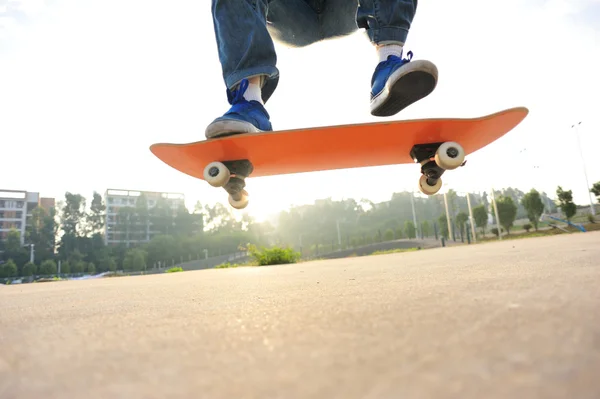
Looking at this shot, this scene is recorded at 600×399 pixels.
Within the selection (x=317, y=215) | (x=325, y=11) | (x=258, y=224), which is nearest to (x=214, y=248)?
(x=258, y=224)

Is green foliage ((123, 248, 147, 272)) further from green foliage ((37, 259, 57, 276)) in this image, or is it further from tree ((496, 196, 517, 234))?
tree ((496, 196, 517, 234))

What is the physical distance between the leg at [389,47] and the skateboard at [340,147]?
15 cm

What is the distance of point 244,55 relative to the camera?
143cm

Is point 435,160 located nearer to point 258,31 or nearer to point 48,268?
point 258,31

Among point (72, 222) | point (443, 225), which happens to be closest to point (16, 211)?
point (72, 222)

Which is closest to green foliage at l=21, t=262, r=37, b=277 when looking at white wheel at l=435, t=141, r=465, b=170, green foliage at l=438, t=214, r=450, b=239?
green foliage at l=438, t=214, r=450, b=239

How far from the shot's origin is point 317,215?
36844 mm

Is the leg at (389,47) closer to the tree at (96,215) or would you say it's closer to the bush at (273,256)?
the bush at (273,256)

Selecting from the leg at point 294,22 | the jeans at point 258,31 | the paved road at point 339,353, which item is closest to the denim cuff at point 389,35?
the jeans at point 258,31

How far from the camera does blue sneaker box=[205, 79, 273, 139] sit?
1330mm

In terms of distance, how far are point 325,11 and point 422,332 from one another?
2.05 m

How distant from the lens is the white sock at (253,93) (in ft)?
4.90

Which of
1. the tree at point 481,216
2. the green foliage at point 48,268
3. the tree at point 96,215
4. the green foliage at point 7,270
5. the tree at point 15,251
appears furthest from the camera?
the tree at point 96,215

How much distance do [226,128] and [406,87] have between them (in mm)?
706
